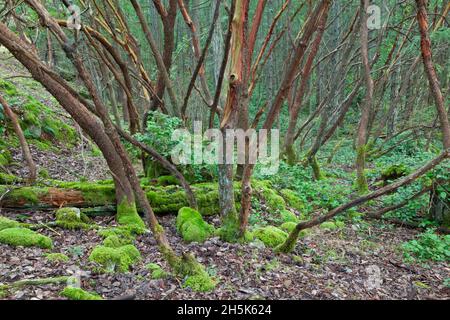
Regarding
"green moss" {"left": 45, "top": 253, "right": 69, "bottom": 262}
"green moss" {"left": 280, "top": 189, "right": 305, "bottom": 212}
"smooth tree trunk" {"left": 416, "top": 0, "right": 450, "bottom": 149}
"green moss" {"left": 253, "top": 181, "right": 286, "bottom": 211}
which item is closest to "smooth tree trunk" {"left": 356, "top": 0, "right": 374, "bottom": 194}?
"green moss" {"left": 280, "top": 189, "right": 305, "bottom": 212}

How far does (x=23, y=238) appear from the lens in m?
3.99

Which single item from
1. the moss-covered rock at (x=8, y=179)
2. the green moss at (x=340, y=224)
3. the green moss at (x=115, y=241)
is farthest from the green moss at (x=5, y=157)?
the green moss at (x=340, y=224)

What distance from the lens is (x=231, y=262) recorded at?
4168 millimetres

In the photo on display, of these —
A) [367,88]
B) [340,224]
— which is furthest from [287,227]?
[367,88]

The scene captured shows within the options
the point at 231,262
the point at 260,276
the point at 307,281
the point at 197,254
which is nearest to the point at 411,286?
the point at 307,281

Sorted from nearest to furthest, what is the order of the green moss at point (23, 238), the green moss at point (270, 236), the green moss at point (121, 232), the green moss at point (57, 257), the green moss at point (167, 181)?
the green moss at point (57, 257) → the green moss at point (23, 238) → the green moss at point (121, 232) → the green moss at point (270, 236) → the green moss at point (167, 181)

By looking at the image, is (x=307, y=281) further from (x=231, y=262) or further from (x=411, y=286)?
(x=411, y=286)

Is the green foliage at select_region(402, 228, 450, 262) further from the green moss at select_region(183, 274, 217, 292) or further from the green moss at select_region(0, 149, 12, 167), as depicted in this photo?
the green moss at select_region(0, 149, 12, 167)

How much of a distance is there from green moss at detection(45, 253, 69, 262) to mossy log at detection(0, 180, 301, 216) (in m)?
1.46

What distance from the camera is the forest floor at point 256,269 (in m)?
3.39

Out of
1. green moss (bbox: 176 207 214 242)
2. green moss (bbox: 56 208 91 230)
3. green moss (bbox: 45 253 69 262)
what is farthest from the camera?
green moss (bbox: 176 207 214 242)

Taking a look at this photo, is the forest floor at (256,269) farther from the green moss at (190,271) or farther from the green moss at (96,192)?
the green moss at (96,192)

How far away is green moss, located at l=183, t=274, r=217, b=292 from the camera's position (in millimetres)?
3473

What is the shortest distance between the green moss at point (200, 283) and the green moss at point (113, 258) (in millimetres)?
757
